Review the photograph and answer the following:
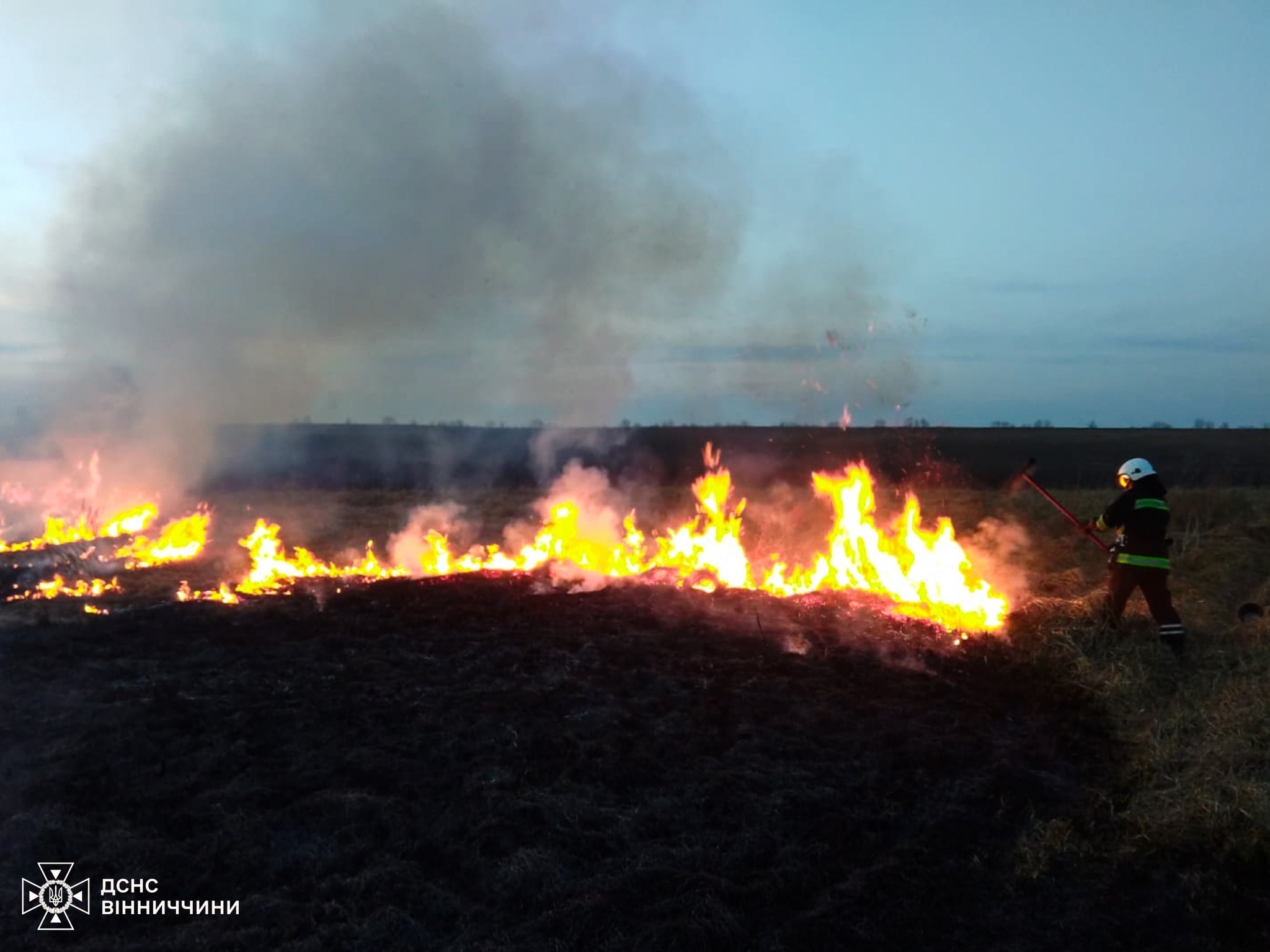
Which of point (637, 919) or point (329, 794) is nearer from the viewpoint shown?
point (637, 919)

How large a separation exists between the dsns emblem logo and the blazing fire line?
289 inches

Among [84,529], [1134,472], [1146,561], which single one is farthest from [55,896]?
[84,529]

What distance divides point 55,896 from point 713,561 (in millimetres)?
10936

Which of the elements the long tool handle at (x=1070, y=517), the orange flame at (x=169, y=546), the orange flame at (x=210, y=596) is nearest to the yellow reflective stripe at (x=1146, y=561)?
the long tool handle at (x=1070, y=517)

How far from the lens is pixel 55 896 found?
511 cm

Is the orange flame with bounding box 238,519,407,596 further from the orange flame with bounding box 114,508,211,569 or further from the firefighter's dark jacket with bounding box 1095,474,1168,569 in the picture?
the firefighter's dark jacket with bounding box 1095,474,1168,569

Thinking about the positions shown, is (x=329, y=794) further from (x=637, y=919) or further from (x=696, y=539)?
(x=696, y=539)

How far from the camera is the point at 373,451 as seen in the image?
6894 centimetres

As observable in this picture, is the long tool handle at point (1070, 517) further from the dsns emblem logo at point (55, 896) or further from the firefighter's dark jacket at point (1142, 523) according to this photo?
the dsns emblem logo at point (55, 896)

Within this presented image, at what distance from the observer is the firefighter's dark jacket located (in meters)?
9.24

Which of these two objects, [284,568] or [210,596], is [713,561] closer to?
[284,568]

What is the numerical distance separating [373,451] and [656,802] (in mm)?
66385

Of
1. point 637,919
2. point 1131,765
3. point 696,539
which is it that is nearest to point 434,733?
point 637,919

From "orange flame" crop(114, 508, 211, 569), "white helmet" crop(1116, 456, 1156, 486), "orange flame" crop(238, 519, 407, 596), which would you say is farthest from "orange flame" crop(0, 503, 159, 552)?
"white helmet" crop(1116, 456, 1156, 486)
